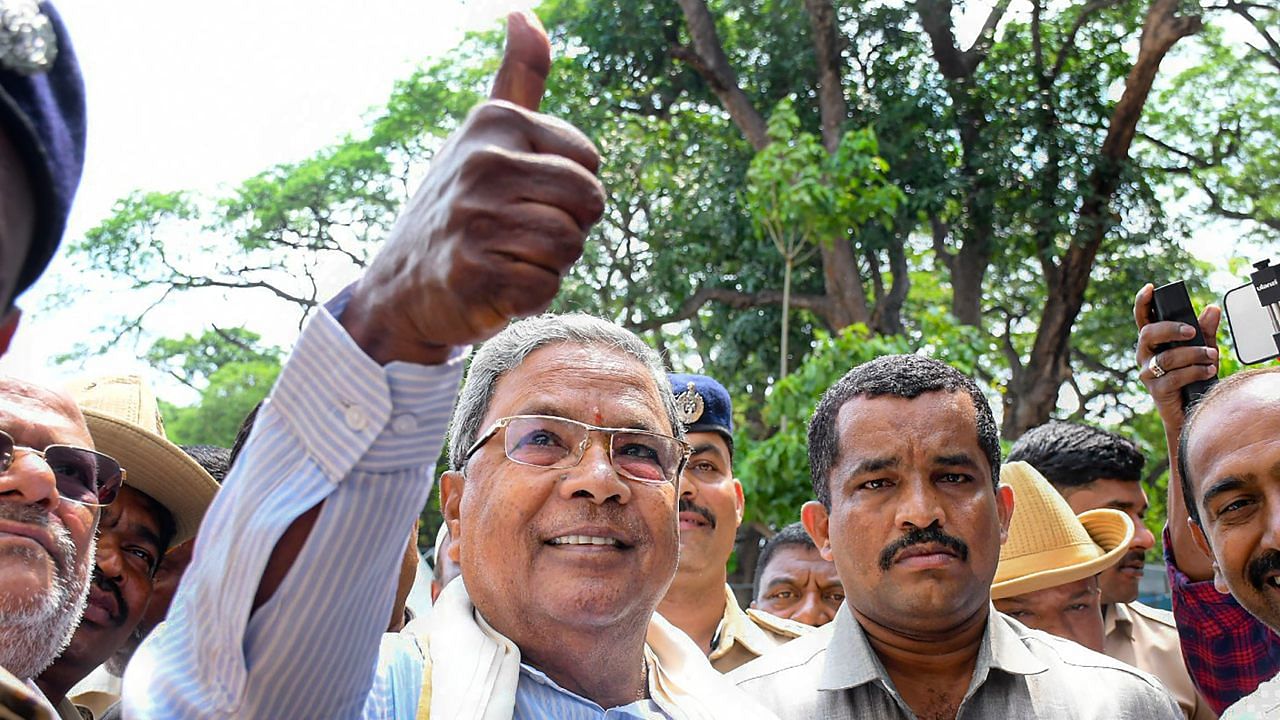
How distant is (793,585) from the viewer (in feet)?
16.2

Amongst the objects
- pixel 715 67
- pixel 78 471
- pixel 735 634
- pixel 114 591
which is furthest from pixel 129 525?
pixel 715 67

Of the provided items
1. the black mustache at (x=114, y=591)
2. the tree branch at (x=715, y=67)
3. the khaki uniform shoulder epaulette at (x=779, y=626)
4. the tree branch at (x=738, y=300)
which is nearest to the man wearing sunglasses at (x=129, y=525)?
the black mustache at (x=114, y=591)

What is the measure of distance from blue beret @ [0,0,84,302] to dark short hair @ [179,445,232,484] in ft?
7.12

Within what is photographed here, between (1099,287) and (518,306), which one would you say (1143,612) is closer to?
(518,306)

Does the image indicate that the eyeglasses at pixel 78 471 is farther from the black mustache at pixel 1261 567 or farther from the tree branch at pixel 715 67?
the tree branch at pixel 715 67

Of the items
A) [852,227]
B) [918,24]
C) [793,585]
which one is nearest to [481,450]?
[793,585]

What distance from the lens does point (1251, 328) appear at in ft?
9.82

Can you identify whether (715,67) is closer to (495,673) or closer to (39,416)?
(39,416)

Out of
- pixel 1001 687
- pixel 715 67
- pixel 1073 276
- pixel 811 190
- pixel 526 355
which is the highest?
pixel 715 67

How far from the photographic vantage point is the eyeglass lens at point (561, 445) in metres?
2.39

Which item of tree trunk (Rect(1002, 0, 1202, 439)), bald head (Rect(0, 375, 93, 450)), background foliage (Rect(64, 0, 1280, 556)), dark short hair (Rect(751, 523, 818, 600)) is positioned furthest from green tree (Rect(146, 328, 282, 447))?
bald head (Rect(0, 375, 93, 450))

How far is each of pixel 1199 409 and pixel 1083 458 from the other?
5.43ft

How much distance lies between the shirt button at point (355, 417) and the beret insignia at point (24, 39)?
1.52ft

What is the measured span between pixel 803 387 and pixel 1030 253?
17.0 ft
